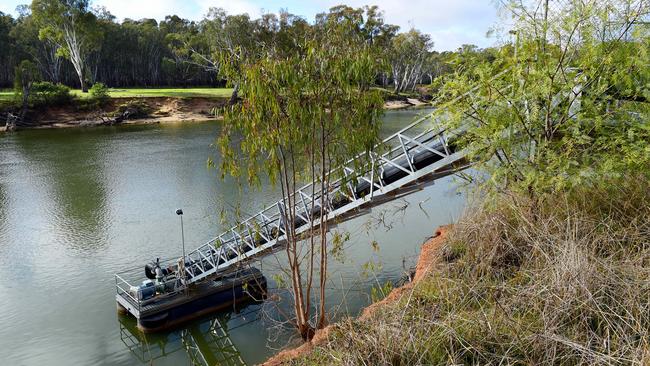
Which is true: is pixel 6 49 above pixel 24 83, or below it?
above

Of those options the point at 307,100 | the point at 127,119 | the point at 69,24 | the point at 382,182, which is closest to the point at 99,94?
the point at 127,119

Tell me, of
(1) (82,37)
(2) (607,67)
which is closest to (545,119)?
(2) (607,67)

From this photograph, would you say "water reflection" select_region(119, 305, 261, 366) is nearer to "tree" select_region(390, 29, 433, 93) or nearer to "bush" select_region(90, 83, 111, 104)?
"bush" select_region(90, 83, 111, 104)

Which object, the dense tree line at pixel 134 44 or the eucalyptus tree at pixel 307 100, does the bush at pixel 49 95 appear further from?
the eucalyptus tree at pixel 307 100

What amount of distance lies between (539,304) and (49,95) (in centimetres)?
6179

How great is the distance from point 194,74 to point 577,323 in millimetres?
82632

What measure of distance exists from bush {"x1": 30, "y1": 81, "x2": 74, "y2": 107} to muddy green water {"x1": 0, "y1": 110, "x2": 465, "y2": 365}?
25.3 m

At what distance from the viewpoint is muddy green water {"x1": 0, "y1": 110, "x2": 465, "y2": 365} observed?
41.2 feet

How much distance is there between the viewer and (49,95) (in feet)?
185

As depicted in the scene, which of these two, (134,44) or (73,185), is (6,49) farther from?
(73,185)

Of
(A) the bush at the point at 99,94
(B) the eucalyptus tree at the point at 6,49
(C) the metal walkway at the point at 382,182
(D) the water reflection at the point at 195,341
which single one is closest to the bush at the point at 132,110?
(A) the bush at the point at 99,94

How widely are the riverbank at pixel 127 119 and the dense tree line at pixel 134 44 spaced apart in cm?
584

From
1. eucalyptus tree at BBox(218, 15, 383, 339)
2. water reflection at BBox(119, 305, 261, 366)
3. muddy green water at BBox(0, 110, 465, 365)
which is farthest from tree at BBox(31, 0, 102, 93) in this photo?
eucalyptus tree at BBox(218, 15, 383, 339)

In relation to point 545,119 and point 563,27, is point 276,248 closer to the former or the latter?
point 545,119
